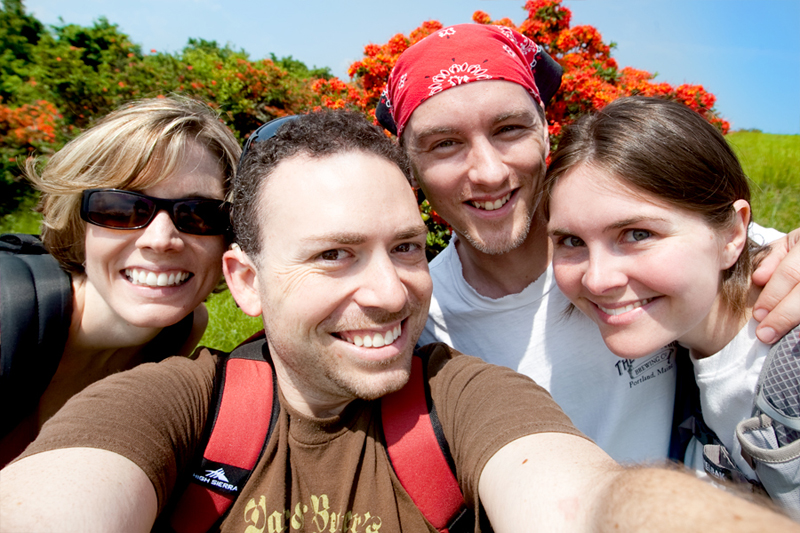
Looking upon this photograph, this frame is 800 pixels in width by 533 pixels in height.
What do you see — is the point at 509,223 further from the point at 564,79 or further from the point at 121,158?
the point at 564,79

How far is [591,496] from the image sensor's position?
41.6 inches

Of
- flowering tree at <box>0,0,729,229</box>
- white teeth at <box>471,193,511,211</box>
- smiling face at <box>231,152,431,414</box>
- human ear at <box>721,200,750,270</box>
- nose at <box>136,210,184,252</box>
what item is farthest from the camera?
flowering tree at <box>0,0,729,229</box>

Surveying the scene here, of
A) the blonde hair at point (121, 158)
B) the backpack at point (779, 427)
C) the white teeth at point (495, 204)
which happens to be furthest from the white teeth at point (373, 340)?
the backpack at point (779, 427)

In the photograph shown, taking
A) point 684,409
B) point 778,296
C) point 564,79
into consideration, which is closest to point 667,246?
point 778,296

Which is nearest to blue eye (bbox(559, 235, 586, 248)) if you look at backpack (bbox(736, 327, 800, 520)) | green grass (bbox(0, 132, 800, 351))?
backpack (bbox(736, 327, 800, 520))

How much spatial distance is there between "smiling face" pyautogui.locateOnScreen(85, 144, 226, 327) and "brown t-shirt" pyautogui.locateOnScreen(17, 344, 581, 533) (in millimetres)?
564

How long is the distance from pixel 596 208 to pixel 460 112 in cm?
80

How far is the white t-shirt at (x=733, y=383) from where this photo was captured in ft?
5.82

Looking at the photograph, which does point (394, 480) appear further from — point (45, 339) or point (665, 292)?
point (45, 339)

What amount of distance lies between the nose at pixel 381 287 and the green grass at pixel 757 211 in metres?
2.73

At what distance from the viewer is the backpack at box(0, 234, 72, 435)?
1.85m

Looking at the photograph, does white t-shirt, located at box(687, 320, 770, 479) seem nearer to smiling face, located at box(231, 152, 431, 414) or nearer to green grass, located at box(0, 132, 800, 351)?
smiling face, located at box(231, 152, 431, 414)

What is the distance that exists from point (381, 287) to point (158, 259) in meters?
1.17

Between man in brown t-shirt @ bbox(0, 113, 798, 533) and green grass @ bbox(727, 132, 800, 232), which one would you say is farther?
green grass @ bbox(727, 132, 800, 232)
